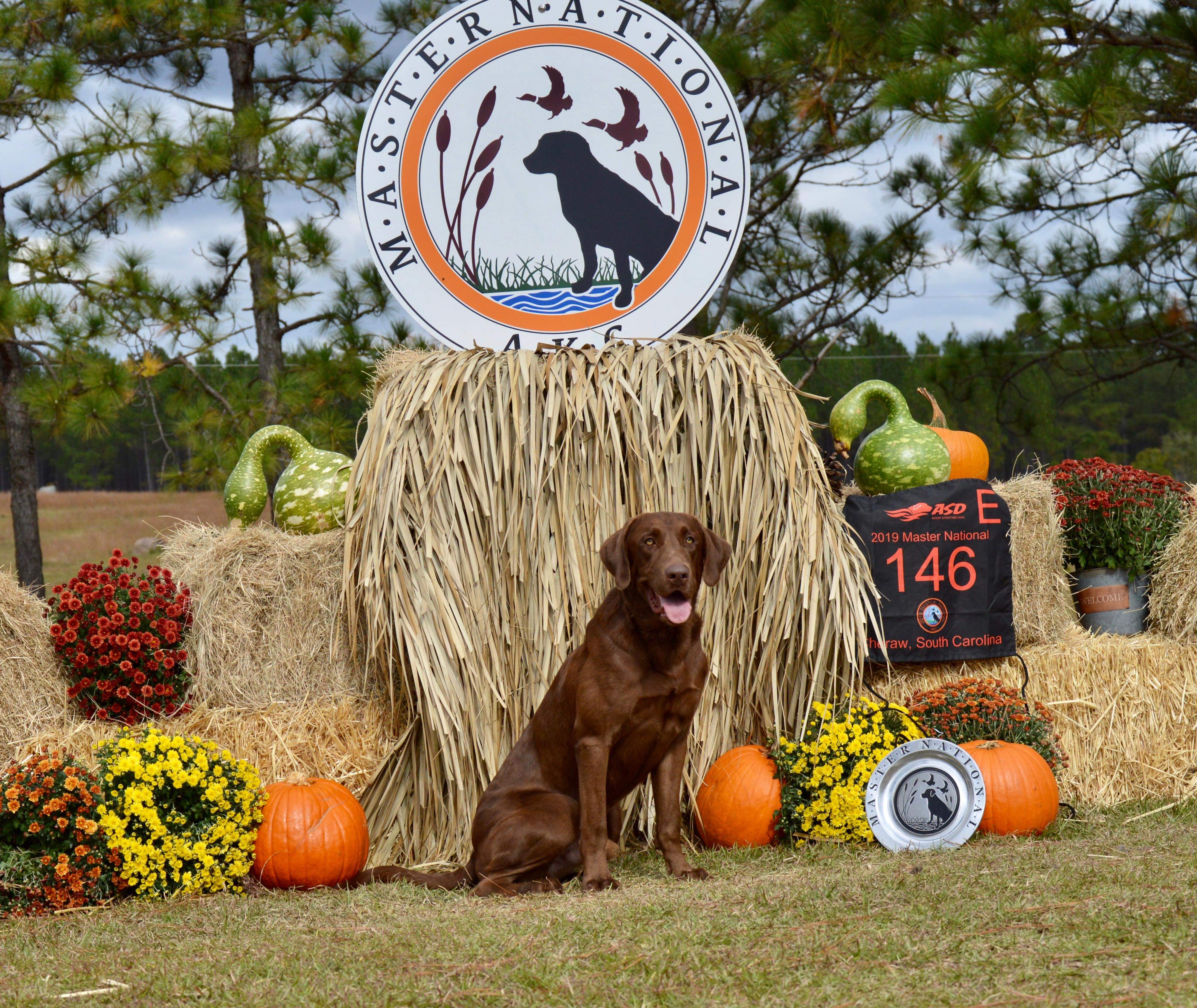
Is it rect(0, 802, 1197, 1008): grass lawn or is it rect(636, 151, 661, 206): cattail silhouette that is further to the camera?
rect(636, 151, 661, 206): cattail silhouette

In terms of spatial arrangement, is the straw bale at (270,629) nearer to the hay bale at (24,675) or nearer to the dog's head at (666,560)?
the hay bale at (24,675)

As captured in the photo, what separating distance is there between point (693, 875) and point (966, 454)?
94.0 inches

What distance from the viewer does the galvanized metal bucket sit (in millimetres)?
4500

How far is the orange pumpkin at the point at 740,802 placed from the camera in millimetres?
3539

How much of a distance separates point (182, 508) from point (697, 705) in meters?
5.40

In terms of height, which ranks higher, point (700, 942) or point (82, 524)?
point (82, 524)

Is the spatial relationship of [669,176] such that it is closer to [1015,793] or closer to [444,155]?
[444,155]

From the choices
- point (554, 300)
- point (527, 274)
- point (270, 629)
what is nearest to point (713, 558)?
point (554, 300)

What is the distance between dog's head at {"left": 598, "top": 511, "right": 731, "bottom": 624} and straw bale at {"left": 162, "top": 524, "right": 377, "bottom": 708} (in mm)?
1296

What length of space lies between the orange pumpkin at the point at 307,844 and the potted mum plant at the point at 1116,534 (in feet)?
10.0

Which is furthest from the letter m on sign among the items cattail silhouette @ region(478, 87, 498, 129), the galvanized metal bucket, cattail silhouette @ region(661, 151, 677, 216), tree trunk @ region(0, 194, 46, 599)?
tree trunk @ region(0, 194, 46, 599)

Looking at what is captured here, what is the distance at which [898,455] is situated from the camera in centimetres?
430

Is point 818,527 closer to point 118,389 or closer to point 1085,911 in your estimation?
point 1085,911

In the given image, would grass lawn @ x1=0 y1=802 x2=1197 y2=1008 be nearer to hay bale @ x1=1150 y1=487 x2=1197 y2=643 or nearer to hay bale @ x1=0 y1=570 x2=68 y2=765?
hay bale @ x1=0 y1=570 x2=68 y2=765
